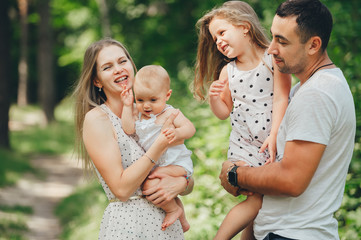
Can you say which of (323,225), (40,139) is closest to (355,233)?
(323,225)

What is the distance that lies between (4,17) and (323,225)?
12.5 metres

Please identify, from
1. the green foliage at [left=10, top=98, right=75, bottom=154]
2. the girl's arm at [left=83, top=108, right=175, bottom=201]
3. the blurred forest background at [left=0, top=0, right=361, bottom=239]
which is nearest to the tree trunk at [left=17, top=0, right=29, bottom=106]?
the blurred forest background at [left=0, top=0, right=361, bottom=239]

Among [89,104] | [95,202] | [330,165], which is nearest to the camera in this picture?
[330,165]

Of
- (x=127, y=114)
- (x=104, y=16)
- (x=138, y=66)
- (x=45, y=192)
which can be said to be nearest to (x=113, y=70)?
(x=127, y=114)

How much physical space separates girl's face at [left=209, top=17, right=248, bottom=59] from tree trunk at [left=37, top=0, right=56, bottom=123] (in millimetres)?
17679

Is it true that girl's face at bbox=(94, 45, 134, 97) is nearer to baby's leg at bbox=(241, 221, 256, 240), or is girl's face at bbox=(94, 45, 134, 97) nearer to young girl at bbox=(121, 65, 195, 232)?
young girl at bbox=(121, 65, 195, 232)

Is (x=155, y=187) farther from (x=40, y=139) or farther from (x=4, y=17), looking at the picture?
(x=40, y=139)

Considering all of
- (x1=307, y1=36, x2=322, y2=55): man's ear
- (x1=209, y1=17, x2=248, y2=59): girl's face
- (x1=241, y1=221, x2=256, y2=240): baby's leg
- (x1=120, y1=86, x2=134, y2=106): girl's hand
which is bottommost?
(x1=241, y1=221, x2=256, y2=240): baby's leg

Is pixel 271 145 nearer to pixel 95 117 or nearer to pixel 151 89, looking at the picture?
pixel 151 89

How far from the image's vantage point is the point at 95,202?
9023 mm

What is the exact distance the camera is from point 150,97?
8.96 feet

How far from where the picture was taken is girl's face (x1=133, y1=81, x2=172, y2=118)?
2707 mm

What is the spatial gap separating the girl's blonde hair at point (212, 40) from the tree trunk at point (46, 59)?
57.0 feet

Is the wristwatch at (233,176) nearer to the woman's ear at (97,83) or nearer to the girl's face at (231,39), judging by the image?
the girl's face at (231,39)
